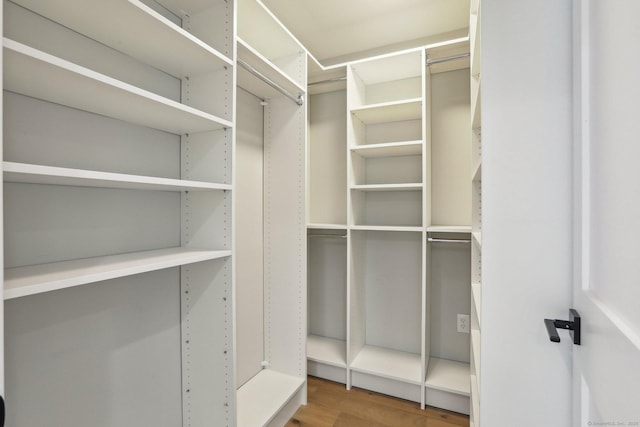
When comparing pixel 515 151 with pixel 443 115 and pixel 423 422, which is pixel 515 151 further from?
pixel 423 422

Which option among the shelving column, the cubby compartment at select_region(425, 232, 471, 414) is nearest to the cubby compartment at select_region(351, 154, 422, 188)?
the shelving column

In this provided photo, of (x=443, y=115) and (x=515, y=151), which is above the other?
(x=443, y=115)

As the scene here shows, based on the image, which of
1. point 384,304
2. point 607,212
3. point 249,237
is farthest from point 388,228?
point 607,212

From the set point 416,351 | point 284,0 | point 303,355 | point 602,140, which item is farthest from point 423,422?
point 284,0

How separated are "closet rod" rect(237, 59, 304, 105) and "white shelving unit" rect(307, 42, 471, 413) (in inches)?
15.6

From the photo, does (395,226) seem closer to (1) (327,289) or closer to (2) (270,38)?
(1) (327,289)

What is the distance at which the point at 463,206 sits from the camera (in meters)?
2.31

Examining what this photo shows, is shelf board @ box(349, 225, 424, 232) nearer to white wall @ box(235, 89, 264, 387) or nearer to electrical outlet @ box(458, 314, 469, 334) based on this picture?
white wall @ box(235, 89, 264, 387)

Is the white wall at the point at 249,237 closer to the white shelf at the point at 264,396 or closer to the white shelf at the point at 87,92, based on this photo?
the white shelf at the point at 264,396

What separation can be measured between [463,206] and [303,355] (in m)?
1.65

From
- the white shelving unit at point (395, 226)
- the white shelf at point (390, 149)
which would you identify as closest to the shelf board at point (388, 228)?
the white shelving unit at point (395, 226)

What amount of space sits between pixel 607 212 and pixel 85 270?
144 cm

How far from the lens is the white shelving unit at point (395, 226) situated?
7.05ft

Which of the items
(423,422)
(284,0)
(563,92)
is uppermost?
(284,0)
